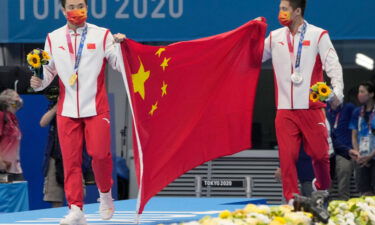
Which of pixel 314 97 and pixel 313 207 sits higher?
pixel 314 97

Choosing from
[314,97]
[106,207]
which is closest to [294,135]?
[314,97]

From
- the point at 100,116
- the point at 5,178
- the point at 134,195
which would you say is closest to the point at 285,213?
the point at 100,116

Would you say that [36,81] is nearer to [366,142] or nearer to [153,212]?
[153,212]

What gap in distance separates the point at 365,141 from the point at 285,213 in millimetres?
7454

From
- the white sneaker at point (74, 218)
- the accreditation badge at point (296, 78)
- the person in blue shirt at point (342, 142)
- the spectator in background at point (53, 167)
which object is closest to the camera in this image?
the white sneaker at point (74, 218)

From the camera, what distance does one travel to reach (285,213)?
5.85 m

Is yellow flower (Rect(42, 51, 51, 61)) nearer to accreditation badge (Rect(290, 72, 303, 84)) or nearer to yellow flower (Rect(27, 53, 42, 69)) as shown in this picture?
yellow flower (Rect(27, 53, 42, 69))

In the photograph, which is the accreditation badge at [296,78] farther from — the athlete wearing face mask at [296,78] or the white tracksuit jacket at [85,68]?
the white tracksuit jacket at [85,68]

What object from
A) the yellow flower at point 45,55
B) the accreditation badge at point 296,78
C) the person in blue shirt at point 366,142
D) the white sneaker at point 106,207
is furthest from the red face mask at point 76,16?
the person in blue shirt at point 366,142

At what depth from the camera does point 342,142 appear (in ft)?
45.0

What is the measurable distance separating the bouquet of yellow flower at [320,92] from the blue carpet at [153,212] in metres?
1.31

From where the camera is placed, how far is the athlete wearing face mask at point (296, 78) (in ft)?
29.1

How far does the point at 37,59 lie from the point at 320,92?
86.0 inches

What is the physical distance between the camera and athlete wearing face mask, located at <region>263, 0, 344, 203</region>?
8859 mm
